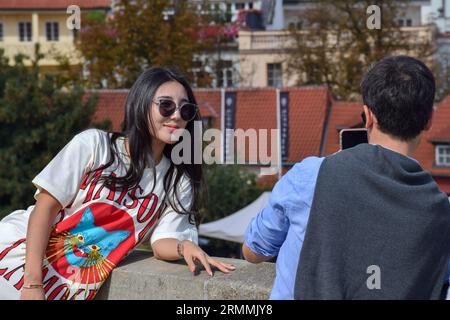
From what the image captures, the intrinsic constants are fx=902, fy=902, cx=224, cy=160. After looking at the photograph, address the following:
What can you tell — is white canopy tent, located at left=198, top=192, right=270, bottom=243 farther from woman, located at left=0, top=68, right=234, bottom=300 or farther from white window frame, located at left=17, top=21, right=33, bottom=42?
white window frame, located at left=17, top=21, right=33, bottom=42

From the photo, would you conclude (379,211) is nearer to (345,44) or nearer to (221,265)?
(221,265)

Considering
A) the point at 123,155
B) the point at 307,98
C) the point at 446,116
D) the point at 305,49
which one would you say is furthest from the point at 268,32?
the point at 123,155

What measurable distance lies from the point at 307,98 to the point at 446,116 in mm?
5636

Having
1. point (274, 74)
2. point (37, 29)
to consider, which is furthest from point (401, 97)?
point (37, 29)

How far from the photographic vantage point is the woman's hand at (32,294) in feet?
10.7

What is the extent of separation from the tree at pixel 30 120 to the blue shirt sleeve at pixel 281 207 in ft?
61.7

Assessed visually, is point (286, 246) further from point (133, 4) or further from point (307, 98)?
point (133, 4)

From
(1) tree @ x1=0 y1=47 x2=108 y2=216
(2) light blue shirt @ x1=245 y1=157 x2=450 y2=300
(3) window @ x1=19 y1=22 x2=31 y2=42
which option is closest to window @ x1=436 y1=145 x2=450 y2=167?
(1) tree @ x1=0 y1=47 x2=108 y2=216

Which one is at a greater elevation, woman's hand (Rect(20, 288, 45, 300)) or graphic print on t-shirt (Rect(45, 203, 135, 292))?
graphic print on t-shirt (Rect(45, 203, 135, 292))

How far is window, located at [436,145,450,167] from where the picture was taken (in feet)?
113

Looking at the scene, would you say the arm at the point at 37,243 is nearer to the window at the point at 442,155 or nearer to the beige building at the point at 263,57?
the window at the point at 442,155

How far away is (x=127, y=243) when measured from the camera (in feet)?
11.8

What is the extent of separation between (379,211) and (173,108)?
1.29 metres

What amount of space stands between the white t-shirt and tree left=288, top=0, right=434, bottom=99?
34546 millimetres
